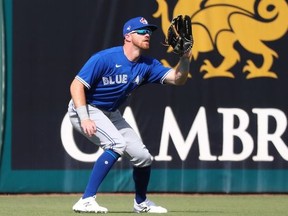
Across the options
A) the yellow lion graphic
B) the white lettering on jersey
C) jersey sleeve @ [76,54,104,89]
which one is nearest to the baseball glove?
the white lettering on jersey

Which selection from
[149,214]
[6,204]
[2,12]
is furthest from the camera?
[2,12]

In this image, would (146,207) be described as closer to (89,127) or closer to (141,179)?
(141,179)

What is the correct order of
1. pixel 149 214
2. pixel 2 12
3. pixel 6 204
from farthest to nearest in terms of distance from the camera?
pixel 2 12, pixel 6 204, pixel 149 214

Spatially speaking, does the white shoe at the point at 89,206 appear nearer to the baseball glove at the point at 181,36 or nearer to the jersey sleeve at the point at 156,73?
the jersey sleeve at the point at 156,73

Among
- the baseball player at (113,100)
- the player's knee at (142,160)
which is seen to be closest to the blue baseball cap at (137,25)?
the baseball player at (113,100)

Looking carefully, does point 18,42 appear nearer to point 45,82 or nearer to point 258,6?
point 45,82

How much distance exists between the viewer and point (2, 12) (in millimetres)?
10281

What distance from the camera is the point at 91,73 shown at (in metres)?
8.00

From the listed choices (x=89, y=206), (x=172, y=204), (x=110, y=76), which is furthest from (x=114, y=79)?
(x=172, y=204)

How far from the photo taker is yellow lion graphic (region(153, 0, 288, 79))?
10609 millimetres

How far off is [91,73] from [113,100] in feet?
1.22

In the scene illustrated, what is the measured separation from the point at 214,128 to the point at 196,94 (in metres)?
0.43

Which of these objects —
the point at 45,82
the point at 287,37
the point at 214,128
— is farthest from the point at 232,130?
the point at 45,82

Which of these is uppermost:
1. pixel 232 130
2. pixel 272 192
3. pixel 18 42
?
pixel 18 42
